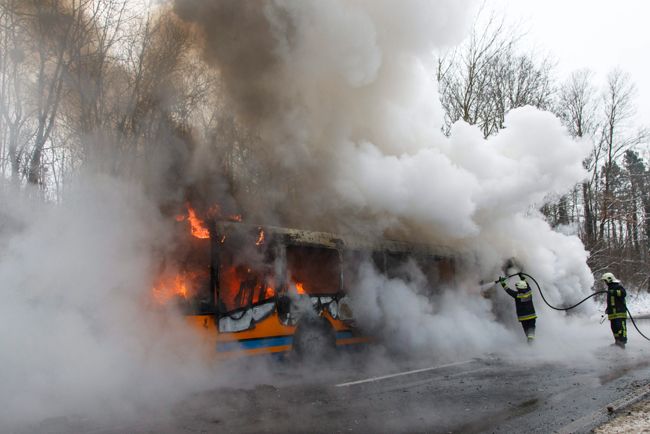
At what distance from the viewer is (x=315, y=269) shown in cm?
862

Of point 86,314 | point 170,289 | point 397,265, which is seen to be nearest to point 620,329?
point 397,265

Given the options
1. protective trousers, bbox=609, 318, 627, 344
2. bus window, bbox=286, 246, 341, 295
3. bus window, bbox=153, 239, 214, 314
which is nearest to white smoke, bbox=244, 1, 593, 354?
bus window, bbox=286, 246, 341, 295

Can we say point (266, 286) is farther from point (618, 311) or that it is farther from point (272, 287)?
point (618, 311)

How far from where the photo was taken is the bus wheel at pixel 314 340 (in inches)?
316

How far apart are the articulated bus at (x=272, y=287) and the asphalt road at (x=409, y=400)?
51 cm

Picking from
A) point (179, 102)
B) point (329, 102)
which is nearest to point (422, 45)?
point (329, 102)

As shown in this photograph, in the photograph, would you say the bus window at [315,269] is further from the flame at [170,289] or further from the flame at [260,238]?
the flame at [170,289]

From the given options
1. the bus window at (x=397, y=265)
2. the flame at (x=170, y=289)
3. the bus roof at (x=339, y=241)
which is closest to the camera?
the flame at (x=170, y=289)

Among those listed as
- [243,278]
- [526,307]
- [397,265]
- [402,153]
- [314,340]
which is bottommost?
[314,340]

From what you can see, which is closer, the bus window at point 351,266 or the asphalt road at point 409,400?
the asphalt road at point 409,400

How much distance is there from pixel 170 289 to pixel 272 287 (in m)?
1.47

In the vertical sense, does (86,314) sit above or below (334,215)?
below

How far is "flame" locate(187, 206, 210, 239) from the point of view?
711 cm

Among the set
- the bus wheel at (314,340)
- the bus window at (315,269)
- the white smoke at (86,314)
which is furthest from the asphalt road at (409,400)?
the bus window at (315,269)
